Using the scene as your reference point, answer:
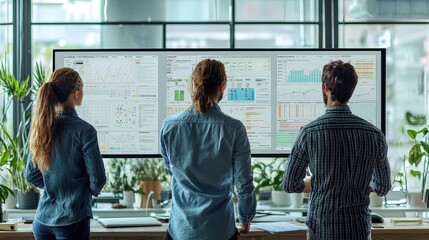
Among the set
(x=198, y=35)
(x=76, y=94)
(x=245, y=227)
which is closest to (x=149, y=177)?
(x=198, y=35)

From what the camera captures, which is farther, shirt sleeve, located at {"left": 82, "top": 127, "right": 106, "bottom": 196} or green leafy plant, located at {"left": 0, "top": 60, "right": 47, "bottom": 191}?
green leafy plant, located at {"left": 0, "top": 60, "right": 47, "bottom": 191}

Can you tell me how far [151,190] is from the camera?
529 cm

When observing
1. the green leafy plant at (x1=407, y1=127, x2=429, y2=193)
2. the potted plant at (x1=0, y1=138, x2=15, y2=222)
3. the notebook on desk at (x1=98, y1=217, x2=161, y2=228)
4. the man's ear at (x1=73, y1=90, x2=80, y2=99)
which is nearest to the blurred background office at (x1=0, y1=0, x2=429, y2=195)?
the green leafy plant at (x1=407, y1=127, x2=429, y2=193)

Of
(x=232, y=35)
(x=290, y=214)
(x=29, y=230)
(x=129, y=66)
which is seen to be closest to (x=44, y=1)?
(x=129, y=66)

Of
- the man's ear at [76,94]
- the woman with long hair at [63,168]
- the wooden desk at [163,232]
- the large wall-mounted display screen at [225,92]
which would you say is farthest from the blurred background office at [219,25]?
the woman with long hair at [63,168]

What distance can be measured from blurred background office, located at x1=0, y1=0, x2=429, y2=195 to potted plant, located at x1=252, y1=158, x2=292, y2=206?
2.51 feet

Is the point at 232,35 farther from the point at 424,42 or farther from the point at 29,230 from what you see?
the point at 29,230

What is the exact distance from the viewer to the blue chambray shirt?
11.8ft

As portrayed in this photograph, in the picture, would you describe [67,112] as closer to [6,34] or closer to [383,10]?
[6,34]

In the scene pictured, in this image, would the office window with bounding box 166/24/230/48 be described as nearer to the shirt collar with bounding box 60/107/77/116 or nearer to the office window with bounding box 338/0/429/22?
the office window with bounding box 338/0/429/22

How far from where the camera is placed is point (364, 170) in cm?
354

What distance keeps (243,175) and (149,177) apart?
1808mm

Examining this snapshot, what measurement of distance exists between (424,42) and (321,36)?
71 centimetres

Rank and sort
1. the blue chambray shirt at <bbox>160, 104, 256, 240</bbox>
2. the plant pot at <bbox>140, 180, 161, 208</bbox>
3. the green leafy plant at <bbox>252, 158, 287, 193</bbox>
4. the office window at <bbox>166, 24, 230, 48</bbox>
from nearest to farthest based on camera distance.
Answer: the blue chambray shirt at <bbox>160, 104, 256, 240</bbox> < the plant pot at <bbox>140, 180, 161, 208</bbox> < the green leafy plant at <bbox>252, 158, 287, 193</bbox> < the office window at <bbox>166, 24, 230, 48</bbox>
